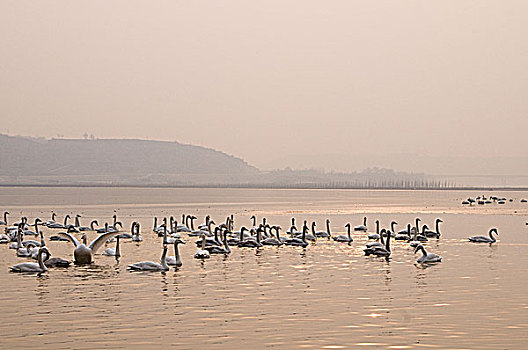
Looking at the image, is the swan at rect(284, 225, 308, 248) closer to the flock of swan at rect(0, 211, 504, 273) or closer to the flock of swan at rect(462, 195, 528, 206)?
the flock of swan at rect(0, 211, 504, 273)

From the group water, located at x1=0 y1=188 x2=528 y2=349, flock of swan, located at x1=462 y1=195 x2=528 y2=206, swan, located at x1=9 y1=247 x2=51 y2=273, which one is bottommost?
water, located at x1=0 y1=188 x2=528 y2=349

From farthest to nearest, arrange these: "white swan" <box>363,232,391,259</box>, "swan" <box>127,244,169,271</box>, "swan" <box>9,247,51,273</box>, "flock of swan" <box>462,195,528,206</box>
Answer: "flock of swan" <box>462,195,528,206</box> < "white swan" <box>363,232,391,259</box> < "swan" <box>127,244,169,271</box> < "swan" <box>9,247,51,273</box>

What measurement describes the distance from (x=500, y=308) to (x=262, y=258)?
13.1 meters

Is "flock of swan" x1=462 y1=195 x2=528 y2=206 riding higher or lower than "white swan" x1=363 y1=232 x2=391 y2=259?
higher

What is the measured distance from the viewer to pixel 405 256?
32.7 meters

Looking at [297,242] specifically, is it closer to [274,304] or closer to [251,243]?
[251,243]

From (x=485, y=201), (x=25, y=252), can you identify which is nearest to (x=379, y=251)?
(x=25, y=252)

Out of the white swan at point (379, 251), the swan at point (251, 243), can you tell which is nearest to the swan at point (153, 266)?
the white swan at point (379, 251)

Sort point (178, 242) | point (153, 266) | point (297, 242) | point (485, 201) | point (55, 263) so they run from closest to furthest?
point (153, 266)
point (55, 263)
point (178, 242)
point (297, 242)
point (485, 201)

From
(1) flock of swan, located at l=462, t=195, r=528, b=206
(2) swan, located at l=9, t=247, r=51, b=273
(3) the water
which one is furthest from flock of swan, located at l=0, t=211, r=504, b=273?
(1) flock of swan, located at l=462, t=195, r=528, b=206

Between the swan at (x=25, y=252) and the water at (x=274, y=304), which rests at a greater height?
the swan at (x=25, y=252)

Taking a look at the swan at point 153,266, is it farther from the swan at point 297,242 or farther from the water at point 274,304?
the swan at point 297,242

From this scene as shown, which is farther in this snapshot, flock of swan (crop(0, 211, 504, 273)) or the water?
flock of swan (crop(0, 211, 504, 273))

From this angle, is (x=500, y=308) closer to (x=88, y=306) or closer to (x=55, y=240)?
(x=88, y=306)
